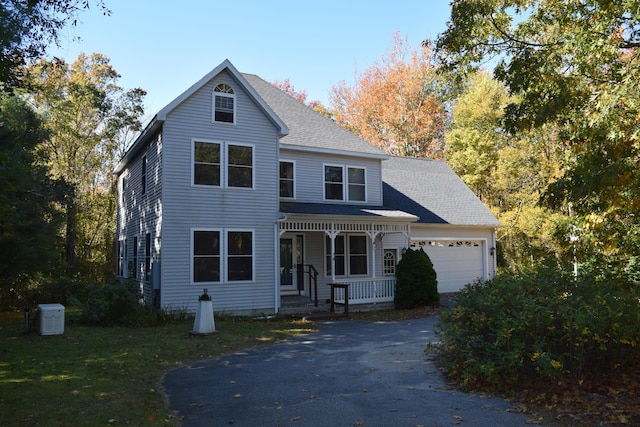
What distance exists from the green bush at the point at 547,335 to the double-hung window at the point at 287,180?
10.0 m

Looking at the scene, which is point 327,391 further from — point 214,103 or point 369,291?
point 214,103

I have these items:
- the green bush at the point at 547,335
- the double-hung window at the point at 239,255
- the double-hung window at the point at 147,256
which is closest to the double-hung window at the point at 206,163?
the double-hung window at the point at 239,255

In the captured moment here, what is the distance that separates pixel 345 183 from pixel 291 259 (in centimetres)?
352

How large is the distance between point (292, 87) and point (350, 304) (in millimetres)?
25975

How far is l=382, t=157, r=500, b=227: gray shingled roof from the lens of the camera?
20.8m

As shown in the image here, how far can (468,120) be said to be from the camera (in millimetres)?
32531

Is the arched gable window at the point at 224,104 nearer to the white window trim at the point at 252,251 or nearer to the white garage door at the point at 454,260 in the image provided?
the white window trim at the point at 252,251

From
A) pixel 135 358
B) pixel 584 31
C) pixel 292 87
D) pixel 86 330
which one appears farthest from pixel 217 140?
pixel 292 87

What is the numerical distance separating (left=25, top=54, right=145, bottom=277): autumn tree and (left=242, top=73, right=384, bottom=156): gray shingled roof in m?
11.6

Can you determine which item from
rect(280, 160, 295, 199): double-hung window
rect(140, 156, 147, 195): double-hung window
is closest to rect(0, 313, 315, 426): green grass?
rect(280, 160, 295, 199): double-hung window

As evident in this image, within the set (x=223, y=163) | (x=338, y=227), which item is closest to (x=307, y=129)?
(x=338, y=227)

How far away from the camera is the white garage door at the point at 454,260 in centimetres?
2086

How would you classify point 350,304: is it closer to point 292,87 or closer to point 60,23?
point 60,23

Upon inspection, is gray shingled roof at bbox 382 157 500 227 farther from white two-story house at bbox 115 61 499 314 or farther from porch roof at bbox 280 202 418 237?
porch roof at bbox 280 202 418 237
